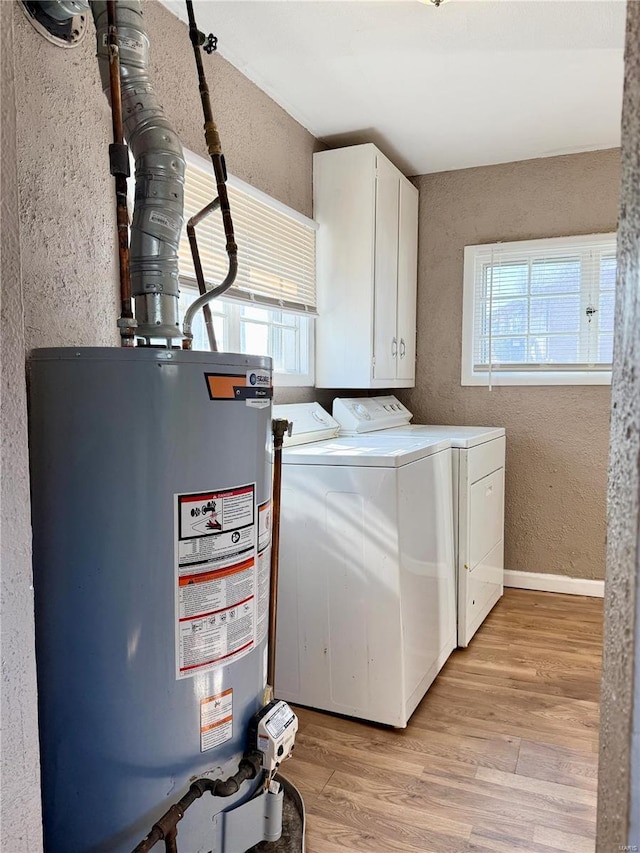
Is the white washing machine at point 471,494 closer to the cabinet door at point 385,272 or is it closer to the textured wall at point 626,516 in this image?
the cabinet door at point 385,272

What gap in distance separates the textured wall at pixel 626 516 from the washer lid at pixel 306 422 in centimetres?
181

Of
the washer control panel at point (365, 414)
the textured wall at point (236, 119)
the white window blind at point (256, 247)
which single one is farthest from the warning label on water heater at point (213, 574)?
the washer control panel at point (365, 414)

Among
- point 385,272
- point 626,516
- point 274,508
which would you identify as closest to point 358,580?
point 274,508

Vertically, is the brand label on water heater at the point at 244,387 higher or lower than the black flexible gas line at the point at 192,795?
higher

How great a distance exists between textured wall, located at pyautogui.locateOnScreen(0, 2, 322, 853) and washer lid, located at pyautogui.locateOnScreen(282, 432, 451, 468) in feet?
1.83

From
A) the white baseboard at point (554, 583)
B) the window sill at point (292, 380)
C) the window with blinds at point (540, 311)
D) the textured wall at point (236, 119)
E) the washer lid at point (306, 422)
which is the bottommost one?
the white baseboard at point (554, 583)

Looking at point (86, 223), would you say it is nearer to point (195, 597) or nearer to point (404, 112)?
point (195, 597)

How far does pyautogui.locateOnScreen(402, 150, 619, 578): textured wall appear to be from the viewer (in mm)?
3127

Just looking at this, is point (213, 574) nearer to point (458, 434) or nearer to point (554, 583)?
point (458, 434)

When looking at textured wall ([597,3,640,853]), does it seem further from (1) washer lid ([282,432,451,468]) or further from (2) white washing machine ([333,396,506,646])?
(2) white washing machine ([333,396,506,646])

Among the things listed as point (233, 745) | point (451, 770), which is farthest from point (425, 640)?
point (233, 745)

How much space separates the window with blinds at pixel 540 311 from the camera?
3.09 metres

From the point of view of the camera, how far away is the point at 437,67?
2.26 meters

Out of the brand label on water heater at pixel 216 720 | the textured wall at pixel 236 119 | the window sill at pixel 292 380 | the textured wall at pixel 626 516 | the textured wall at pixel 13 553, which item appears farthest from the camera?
the window sill at pixel 292 380
